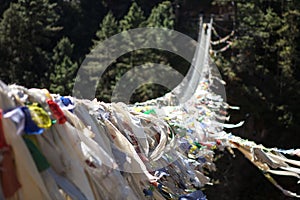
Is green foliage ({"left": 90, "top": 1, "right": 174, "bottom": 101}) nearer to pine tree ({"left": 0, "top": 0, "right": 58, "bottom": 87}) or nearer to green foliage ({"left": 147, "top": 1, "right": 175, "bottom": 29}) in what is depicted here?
→ green foliage ({"left": 147, "top": 1, "right": 175, "bottom": 29})

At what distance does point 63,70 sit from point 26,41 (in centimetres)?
97

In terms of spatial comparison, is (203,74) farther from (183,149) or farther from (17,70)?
(17,70)

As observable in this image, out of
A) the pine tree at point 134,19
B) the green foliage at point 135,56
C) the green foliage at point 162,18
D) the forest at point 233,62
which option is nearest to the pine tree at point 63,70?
the forest at point 233,62

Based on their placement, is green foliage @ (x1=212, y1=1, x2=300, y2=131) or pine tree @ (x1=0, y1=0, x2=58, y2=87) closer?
green foliage @ (x1=212, y1=1, x2=300, y2=131)

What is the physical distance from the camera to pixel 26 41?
7.17m

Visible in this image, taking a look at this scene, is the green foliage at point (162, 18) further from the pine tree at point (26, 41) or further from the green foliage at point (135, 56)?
the pine tree at point (26, 41)

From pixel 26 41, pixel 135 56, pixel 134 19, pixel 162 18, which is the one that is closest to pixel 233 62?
pixel 135 56

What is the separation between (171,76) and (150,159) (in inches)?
193

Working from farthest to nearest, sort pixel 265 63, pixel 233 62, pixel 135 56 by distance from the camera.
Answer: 1. pixel 135 56
2. pixel 265 63
3. pixel 233 62

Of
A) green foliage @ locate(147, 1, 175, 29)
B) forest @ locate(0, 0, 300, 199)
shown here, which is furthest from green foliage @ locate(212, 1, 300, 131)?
green foliage @ locate(147, 1, 175, 29)

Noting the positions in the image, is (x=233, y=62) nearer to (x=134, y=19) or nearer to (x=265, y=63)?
(x=265, y=63)

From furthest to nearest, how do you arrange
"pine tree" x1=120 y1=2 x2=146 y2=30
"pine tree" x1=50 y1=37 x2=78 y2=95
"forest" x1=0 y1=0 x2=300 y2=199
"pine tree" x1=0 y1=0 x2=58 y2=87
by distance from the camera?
"pine tree" x1=120 y1=2 x2=146 y2=30 < "pine tree" x1=0 y1=0 x2=58 y2=87 < "pine tree" x1=50 y1=37 x2=78 y2=95 < "forest" x1=0 y1=0 x2=300 y2=199

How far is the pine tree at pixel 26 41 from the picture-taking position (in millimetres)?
6836

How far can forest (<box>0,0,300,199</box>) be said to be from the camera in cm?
578
